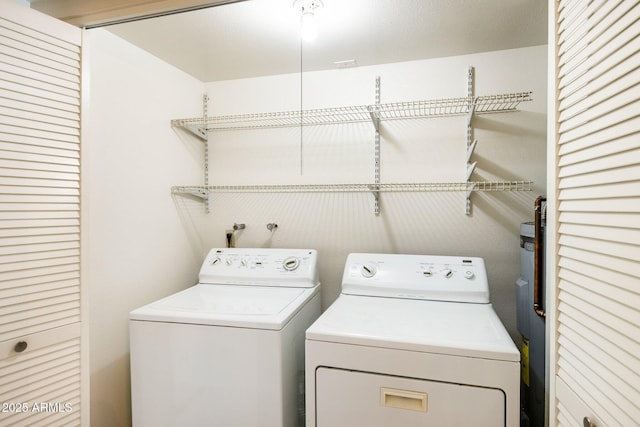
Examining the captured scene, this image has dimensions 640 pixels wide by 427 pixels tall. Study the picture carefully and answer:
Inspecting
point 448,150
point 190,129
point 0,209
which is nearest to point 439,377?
point 448,150

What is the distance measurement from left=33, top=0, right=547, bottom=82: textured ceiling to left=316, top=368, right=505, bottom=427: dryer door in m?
1.57

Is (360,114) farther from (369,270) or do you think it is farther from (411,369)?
(411,369)

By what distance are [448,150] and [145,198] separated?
1.84 metres

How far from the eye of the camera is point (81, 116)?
1.20m

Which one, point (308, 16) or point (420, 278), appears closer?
point (308, 16)

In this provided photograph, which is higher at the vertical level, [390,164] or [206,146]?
[206,146]

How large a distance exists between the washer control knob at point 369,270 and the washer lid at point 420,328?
0.19 metres

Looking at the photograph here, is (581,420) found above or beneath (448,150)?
beneath

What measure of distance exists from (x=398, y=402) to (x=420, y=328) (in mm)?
277

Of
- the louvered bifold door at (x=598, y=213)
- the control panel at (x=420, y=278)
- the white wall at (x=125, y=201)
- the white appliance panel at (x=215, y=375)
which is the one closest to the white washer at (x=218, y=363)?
the white appliance panel at (x=215, y=375)

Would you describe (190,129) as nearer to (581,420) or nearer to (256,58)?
(256,58)

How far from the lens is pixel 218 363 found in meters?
1.37

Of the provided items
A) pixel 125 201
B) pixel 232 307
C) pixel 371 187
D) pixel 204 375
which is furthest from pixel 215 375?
pixel 371 187

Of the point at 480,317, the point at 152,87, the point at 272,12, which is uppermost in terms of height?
the point at 272,12
